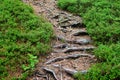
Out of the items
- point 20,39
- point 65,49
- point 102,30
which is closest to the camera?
point 65,49

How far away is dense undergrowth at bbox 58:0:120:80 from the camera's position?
742cm

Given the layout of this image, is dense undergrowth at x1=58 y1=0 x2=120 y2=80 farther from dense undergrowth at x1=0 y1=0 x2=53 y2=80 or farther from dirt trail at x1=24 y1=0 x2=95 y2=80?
dense undergrowth at x1=0 y1=0 x2=53 y2=80

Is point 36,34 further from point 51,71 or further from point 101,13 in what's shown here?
point 101,13

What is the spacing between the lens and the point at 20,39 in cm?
932

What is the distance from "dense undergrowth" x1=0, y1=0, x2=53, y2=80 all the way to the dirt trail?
1.25ft

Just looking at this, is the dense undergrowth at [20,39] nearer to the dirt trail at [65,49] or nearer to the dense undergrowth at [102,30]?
Answer: the dirt trail at [65,49]

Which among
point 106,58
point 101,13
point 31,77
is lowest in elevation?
point 31,77

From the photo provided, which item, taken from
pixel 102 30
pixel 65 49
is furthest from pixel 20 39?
pixel 102 30

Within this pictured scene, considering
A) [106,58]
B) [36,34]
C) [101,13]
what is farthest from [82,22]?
[106,58]

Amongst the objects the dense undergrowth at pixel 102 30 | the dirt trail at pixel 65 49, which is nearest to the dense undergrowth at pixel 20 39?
the dirt trail at pixel 65 49

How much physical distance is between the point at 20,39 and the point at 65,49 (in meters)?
1.71

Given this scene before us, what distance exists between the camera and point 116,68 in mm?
7348

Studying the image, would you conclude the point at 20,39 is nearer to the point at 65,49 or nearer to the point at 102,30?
the point at 65,49

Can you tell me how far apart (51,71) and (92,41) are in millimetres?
2469
